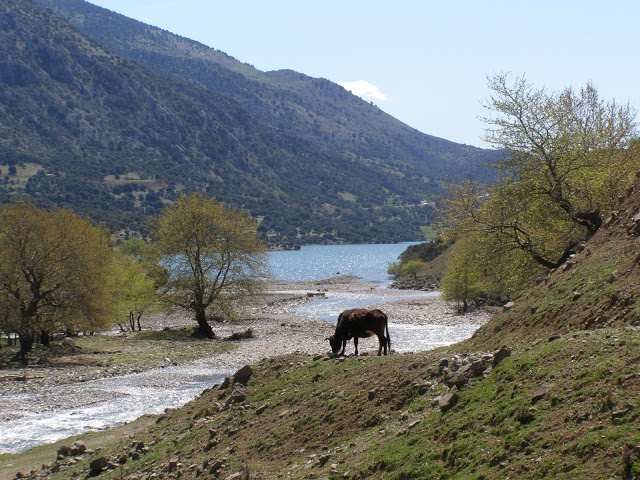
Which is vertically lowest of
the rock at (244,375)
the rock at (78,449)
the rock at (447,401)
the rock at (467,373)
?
the rock at (78,449)

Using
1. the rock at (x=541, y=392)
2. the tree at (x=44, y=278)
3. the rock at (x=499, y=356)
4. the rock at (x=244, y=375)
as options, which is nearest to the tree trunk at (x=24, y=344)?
the tree at (x=44, y=278)

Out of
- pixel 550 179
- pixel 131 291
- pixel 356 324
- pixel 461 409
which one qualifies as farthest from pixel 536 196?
pixel 131 291

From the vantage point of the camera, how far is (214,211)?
5484 cm

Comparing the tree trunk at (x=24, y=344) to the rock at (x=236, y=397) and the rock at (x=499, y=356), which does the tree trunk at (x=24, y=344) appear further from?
the rock at (x=499, y=356)

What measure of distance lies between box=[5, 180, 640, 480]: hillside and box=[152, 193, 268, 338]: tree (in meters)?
32.0

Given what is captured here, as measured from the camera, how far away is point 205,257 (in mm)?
54312

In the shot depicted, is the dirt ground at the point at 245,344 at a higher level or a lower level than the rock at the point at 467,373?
lower

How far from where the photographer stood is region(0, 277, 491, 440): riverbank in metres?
30.1

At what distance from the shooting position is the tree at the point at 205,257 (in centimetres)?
5362

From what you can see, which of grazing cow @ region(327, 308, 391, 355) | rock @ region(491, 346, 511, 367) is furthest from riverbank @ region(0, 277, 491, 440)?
rock @ region(491, 346, 511, 367)

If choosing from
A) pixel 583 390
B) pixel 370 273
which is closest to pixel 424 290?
pixel 370 273

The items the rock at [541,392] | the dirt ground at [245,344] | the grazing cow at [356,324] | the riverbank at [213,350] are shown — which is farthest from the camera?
the dirt ground at [245,344]

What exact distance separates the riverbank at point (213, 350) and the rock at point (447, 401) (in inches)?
870

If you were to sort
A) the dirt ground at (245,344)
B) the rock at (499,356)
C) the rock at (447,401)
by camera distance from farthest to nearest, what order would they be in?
the dirt ground at (245,344) < the rock at (499,356) < the rock at (447,401)
